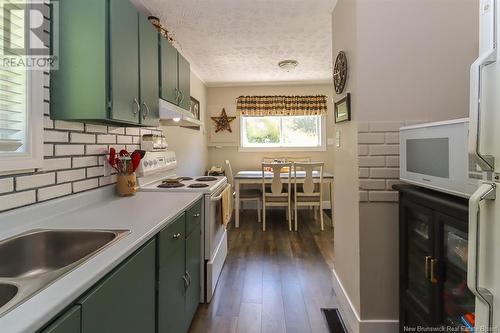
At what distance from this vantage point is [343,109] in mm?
1957

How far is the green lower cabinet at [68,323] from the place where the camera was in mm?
629

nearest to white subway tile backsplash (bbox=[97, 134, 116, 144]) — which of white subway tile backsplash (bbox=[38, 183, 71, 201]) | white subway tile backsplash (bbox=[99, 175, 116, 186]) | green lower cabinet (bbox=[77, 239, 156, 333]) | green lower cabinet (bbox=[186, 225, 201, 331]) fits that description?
white subway tile backsplash (bbox=[99, 175, 116, 186])

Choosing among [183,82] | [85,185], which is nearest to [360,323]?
[85,185]

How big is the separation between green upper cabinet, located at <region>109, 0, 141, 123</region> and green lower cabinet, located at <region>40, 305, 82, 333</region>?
104 cm

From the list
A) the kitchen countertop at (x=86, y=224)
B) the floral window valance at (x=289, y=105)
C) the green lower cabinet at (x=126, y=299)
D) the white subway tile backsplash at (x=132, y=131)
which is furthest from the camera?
the floral window valance at (x=289, y=105)

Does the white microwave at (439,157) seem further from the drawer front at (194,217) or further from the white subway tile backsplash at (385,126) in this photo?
the drawer front at (194,217)

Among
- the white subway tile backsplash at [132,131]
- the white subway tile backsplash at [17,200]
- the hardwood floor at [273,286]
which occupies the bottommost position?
the hardwood floor at [273,286]

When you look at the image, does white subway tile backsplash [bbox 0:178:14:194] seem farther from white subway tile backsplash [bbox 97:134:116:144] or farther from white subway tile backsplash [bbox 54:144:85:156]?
white subway tile backsplash [bbox 97:134:116:144]

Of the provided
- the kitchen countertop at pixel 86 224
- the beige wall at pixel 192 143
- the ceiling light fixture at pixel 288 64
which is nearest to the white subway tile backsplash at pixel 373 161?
the kitchen countertop at pixel 86 224

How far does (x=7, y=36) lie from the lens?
4.07 ft

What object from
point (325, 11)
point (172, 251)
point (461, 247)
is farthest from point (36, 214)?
point (325, 11)

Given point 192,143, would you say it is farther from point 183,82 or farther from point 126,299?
point 126,299

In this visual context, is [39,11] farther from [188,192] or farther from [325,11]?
[325,11]

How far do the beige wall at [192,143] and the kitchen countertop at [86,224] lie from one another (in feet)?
4.87
